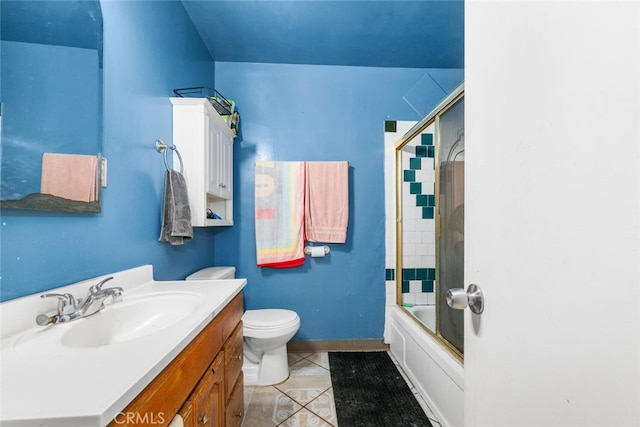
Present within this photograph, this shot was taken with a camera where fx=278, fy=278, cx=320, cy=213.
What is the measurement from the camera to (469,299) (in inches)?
23.4

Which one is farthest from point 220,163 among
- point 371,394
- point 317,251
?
point 371,394

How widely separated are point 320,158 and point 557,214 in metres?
2.01

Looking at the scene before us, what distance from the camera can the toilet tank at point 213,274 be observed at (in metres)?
1.78

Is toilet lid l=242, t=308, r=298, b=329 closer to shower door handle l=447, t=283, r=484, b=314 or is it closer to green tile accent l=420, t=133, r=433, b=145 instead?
shower door handle l=447, t=283, r=484, b=314

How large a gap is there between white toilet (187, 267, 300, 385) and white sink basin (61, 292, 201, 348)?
2.36 feet

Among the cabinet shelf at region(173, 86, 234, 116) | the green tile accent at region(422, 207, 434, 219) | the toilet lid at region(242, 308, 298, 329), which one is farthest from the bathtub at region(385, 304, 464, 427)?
the cabinet shelf at region(173, 86, 234, 116)

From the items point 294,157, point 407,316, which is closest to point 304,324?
point 407,316

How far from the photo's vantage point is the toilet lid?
1724 millimetres

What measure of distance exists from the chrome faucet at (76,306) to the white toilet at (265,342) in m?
0.86

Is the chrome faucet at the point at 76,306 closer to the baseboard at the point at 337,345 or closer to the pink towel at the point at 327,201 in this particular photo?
the pink towel at the point at 327,201

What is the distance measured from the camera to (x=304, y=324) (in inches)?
89.5

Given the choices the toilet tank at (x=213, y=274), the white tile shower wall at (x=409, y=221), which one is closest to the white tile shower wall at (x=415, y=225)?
the white tile shower wall at (x=409, y=221)

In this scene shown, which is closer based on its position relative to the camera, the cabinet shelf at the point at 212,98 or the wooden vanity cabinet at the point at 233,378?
the wooden vanity cabinet at the point at 233,378

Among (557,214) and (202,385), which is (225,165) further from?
(557,214)
